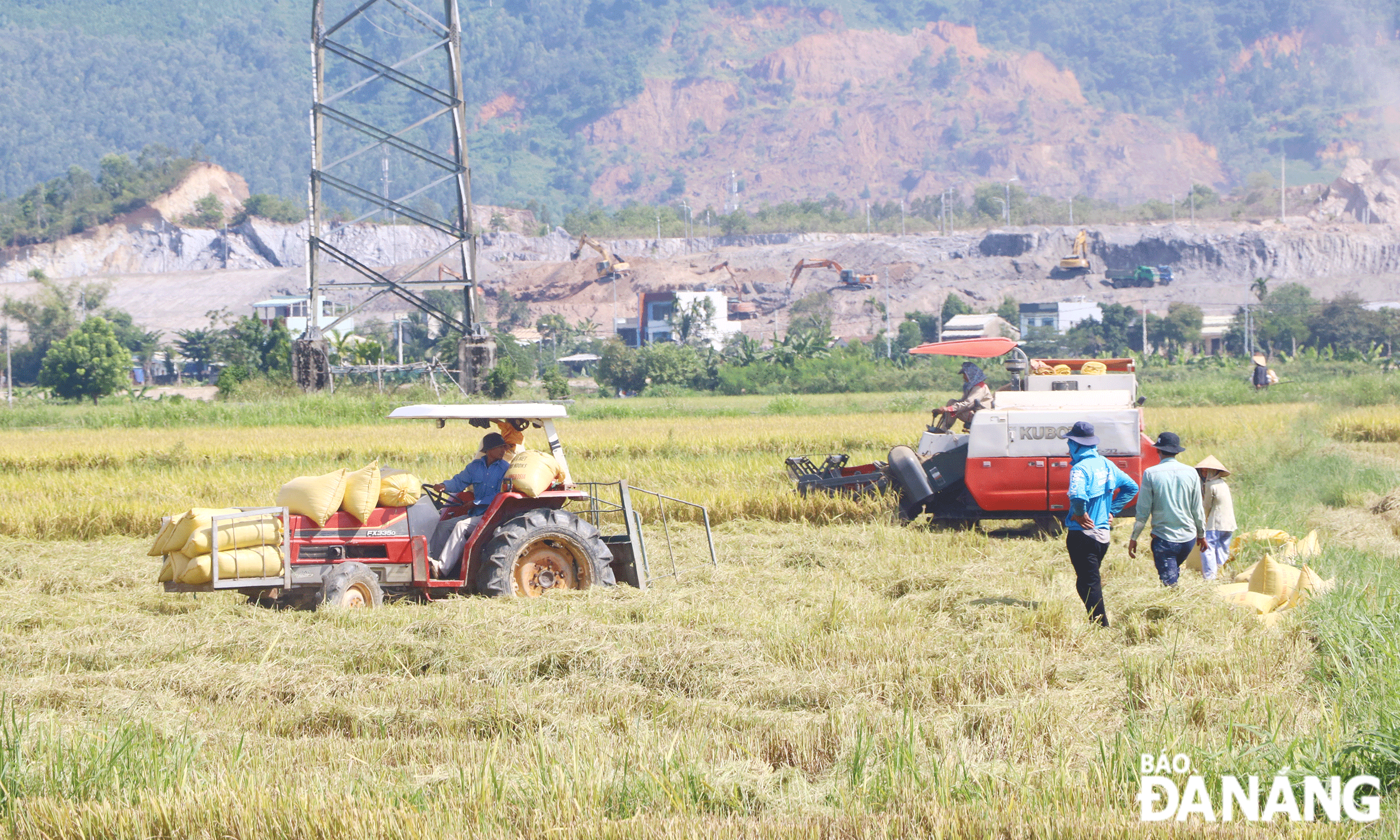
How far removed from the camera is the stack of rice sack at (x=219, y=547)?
8.90 meters

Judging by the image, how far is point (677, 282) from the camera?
14188cm

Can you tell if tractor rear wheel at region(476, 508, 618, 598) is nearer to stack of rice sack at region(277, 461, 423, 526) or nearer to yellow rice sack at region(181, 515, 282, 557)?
stack of rice sack at region(277, 461, 423, 526)

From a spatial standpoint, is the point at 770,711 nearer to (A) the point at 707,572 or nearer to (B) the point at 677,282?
(A) the point at 707,572

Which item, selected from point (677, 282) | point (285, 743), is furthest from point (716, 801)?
point (677, 282)

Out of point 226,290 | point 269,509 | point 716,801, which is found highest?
point 226,290

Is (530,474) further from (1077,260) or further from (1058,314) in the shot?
(1077,260)

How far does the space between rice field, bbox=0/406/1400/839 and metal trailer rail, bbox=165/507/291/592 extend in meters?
0.26

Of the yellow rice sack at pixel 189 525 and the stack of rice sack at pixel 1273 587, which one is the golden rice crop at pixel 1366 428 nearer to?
the stack of rice sack at pixel 1273 587

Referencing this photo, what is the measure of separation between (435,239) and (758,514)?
174 meters

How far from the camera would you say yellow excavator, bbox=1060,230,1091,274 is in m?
135

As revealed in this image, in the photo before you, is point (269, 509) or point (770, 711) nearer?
point (770, 711)

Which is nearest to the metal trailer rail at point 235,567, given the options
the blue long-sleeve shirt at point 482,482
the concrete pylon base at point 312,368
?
the blue long-sleeve shirt at point 482,482

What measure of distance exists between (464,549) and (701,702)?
3.69 meters

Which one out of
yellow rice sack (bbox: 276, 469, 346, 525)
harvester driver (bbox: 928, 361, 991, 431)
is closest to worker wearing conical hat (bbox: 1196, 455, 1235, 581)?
harvester driver (bbox: 928, 361, 991, 431)
